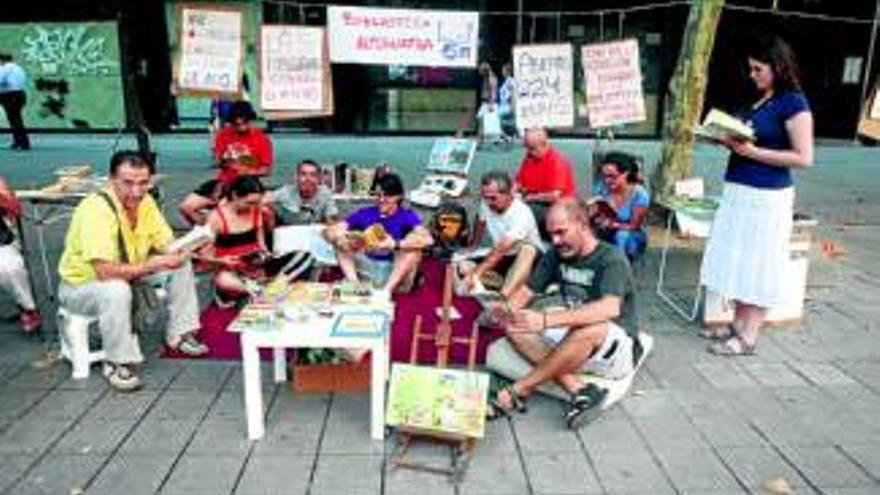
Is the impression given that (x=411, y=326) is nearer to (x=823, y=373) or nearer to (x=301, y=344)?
(x=301, y=344)

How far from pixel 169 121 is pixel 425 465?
1343 centimetres

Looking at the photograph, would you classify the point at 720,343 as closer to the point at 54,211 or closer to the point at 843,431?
the point at 843,431

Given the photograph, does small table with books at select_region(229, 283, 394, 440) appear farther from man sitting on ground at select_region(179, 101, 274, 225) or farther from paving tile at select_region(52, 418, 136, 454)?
man sitting on ground at select_region(179, 101, 274, 225)

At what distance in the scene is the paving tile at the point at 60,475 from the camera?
3588 mm

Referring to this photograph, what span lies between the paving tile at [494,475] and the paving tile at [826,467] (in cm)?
135

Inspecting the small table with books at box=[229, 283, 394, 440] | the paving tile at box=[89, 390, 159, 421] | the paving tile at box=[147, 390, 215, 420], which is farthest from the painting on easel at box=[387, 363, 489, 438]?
the paving tile at box=[89, 390, 159, 421]

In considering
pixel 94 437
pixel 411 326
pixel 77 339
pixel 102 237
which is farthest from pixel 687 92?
A: pixel 94 437

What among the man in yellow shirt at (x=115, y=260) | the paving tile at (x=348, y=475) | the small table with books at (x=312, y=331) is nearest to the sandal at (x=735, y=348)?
the small table with books at (x=312, y=331)

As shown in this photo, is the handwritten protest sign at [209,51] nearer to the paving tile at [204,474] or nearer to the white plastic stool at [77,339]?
the white plastic stool at [77,339]

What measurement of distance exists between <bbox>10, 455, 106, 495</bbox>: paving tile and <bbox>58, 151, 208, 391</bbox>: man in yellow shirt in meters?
0.79

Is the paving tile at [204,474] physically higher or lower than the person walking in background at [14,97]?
lower

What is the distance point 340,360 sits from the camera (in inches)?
181

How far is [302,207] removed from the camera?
684 cm

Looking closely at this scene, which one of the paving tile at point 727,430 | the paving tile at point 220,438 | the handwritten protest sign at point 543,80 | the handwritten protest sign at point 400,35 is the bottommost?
the paving tile at point 220,438
